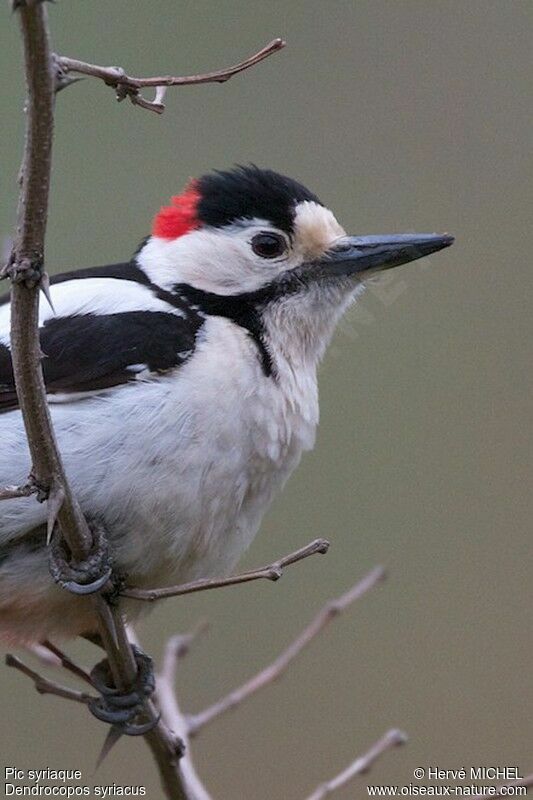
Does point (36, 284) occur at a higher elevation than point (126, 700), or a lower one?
higher

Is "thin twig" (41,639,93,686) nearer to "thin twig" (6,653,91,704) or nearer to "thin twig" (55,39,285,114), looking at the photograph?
"thin twig" (6,653,91,704)

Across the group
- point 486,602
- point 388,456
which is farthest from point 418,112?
point 486,602

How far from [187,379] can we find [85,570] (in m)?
0.48

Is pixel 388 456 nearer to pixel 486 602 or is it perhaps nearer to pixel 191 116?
pixel 486 602

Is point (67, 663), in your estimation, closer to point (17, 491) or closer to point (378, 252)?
point (17, 491)

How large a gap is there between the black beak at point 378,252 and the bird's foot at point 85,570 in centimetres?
96

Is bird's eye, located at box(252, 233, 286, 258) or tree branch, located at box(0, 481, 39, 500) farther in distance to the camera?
bird's eye, located at box(252, 233, 286, 258)

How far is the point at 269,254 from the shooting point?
3.09 meters

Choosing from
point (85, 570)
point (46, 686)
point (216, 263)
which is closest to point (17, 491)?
point (85, 570)

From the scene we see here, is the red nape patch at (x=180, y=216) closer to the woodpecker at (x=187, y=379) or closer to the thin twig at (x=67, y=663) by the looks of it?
the woodpecker at (x=187, y=379)

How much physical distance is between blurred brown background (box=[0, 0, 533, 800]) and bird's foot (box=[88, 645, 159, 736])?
1.70 metres

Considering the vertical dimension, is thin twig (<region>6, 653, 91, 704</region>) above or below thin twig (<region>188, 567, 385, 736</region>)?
above

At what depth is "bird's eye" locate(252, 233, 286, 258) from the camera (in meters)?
3.09

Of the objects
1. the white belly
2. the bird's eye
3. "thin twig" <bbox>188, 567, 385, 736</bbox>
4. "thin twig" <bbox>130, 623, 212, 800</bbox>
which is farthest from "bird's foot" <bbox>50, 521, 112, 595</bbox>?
the bird's eye
